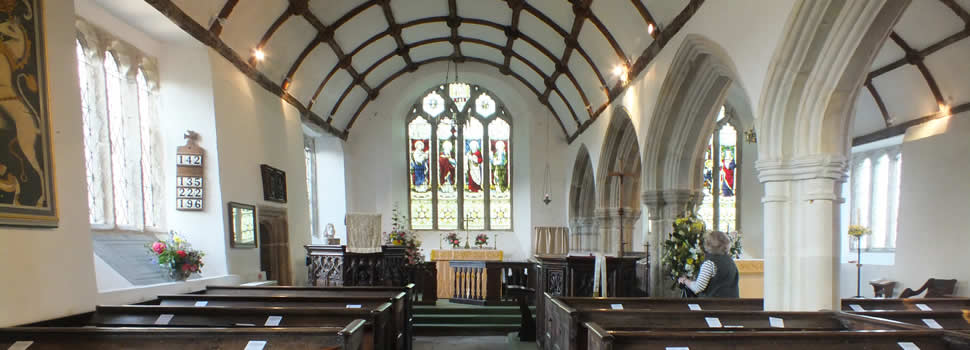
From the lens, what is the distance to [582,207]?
1296 centimetres

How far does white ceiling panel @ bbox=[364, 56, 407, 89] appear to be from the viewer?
40.0 ft

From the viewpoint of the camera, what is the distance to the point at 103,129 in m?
5.59

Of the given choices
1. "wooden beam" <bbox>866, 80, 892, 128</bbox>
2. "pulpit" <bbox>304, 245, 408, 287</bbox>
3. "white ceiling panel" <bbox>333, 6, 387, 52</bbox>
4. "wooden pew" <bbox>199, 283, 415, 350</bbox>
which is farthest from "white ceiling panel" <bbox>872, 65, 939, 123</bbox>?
"white ceiling panel" <bbox>333, 6, 387, 52</bbox>

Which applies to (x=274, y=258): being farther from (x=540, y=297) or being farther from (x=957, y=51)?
(x=957, y=51)

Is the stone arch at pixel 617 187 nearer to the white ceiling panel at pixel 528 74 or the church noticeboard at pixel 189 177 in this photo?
the white ceiling panel at pixel 528 74

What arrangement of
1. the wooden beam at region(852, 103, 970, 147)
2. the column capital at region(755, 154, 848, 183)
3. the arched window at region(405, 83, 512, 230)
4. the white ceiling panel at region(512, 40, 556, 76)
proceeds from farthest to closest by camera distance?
the arched window at region(405, 83, 512, 230) < the white ceiling panel at region(512, 40, 556, 76) < the wooden beam at region(852, 103, 970, 147) < the column capital at region(755, 154, 848, 183)

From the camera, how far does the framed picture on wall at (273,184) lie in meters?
7.89

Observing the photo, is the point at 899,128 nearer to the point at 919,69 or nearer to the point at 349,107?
the point at 919,69

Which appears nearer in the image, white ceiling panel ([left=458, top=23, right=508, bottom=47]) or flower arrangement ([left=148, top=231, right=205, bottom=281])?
flower arrangement ([left=148, top=231, right=205, bottom=281])

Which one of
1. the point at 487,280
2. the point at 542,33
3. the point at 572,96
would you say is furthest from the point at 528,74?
the point at 487,280

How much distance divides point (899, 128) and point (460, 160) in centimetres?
911

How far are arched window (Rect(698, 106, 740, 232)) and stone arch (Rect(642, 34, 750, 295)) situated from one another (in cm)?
499

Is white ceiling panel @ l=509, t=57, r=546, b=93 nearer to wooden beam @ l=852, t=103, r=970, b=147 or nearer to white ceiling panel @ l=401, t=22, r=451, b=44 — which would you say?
white ceiling panel @ l=401, t=22, r=451, b=44

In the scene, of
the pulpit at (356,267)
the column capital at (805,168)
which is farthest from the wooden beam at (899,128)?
the pulpit at (356,267)
